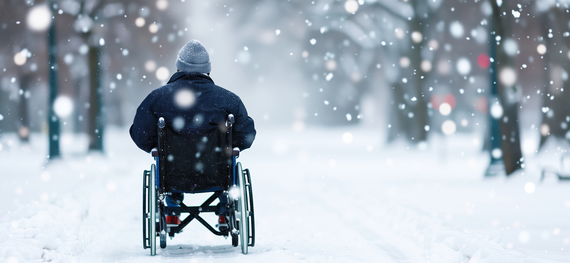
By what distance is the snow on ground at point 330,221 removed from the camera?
17.2 ft

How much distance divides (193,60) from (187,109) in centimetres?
49

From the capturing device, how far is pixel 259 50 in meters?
50.5

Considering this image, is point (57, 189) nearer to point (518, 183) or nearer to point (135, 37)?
point (518, 183)

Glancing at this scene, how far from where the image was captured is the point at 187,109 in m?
5.39

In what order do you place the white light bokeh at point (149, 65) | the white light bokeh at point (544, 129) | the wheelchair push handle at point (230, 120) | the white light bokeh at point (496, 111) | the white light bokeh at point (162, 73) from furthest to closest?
the white light bokeh at point (162, 73) < the white light bokeh at point (149, 65) < the white light bokeh at point (544, 129) < the white light bokeh at point (496, 111) < the wheelchair push handle at point (230, 120)

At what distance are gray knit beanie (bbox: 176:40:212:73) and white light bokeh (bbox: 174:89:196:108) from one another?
268 mm

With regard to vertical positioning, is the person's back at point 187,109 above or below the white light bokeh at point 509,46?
below

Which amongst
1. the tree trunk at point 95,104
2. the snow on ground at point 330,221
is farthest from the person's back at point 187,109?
the tree trunk at point 95,104

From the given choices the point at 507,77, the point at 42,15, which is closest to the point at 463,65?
the point at 507,77

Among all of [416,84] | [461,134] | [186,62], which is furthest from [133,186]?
[461,134]

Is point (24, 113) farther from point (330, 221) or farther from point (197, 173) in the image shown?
point (197, 173)

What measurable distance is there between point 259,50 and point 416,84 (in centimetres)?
2806

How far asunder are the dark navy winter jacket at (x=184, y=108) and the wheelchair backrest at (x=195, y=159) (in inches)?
2.6

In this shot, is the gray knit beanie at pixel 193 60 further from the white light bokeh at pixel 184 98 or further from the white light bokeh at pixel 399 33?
the white light bokeh at pixel 399 33
